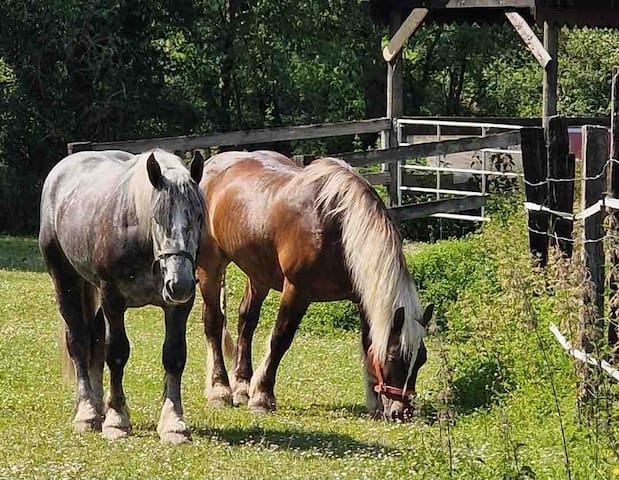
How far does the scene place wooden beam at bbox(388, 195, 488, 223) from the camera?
36.7ft

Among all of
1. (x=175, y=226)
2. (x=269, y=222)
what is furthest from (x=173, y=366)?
(x=269, y=222)

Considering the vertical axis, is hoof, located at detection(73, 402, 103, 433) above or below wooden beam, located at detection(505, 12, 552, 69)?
below

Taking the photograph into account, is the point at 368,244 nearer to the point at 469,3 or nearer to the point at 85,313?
the point at 85,313

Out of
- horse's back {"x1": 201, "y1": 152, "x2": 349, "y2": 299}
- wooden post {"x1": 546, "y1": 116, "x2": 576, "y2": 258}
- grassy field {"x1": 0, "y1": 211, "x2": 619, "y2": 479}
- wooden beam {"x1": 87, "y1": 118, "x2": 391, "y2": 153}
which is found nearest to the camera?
grassy field {"x1": 0, "y1": 211, "x2": 619, "y2": 479}

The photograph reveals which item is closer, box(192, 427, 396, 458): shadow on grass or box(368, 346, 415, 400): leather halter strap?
box(192, 427, 396, 458): shadow on grass

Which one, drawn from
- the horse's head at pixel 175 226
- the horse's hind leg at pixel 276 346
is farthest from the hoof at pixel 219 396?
the horse's head at pixel 175 226

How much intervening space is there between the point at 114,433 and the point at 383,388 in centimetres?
162

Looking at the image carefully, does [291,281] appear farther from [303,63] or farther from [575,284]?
[303,63]

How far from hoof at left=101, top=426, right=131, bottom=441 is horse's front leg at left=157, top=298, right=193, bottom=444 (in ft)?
0.64

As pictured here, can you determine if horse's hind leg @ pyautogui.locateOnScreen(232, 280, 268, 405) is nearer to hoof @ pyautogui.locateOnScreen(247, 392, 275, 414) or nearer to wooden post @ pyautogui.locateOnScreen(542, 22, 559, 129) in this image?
hoof @ pyautogui.locateOnScreen(247, 392, 275, 414)

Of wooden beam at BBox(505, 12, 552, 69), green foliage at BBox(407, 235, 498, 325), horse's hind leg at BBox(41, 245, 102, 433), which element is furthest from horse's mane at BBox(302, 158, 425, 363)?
wooden beam at BBox(505, 12, 552, 69)

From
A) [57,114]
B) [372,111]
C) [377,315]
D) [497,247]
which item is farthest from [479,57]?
[377,315]

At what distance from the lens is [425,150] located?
11.8 meters

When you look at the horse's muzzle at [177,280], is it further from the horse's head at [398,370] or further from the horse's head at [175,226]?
the horse's head at [398,370]
